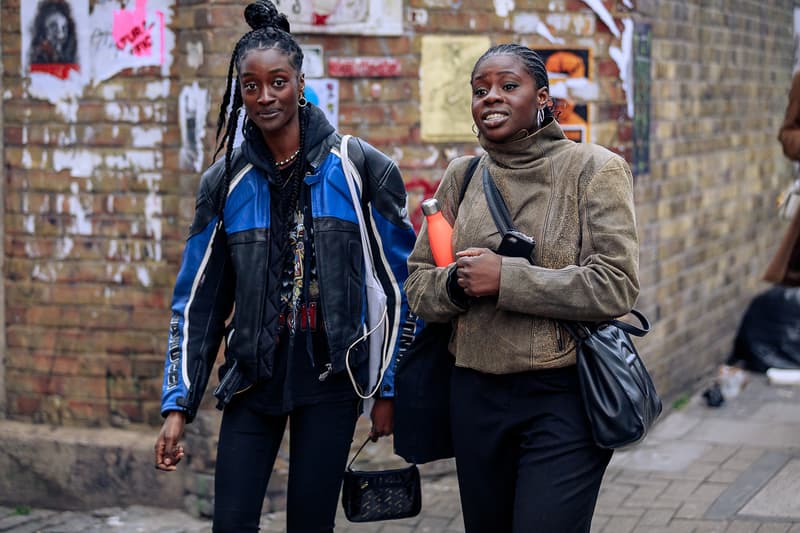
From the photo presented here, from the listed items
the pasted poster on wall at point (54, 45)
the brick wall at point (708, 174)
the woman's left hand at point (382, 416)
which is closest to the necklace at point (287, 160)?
the woman's left hand at point (382, 416)

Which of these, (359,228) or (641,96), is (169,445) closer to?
(359,228)

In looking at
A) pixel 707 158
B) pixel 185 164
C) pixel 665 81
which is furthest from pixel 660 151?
pixel 185 164

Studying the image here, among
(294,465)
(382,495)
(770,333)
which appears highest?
(294,465)

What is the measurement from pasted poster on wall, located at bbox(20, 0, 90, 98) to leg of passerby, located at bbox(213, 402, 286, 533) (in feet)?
9.44

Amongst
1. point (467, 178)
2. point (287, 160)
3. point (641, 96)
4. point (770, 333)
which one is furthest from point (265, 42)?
point (770, 333)

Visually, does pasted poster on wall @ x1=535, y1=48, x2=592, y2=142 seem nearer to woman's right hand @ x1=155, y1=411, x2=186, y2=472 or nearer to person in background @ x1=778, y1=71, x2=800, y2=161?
person in background @ x1=778, y1=71, x2=800, y2=161

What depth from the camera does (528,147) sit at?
346 cm

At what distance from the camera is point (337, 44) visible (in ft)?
19.4

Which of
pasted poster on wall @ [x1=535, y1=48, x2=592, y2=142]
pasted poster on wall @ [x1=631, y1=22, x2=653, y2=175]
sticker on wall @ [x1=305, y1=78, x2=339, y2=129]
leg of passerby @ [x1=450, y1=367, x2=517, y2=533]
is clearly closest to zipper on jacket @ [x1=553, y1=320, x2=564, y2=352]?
leg of passerby @ [x1=450, y1=367, x2=517, y2=533]

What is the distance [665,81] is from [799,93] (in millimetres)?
742

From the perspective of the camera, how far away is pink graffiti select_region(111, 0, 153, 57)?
5.95 meters

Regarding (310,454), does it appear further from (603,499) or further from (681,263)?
(681,263)

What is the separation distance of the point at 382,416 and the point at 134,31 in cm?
281

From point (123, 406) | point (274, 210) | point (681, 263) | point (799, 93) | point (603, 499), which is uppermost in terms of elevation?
point (799, 93)
